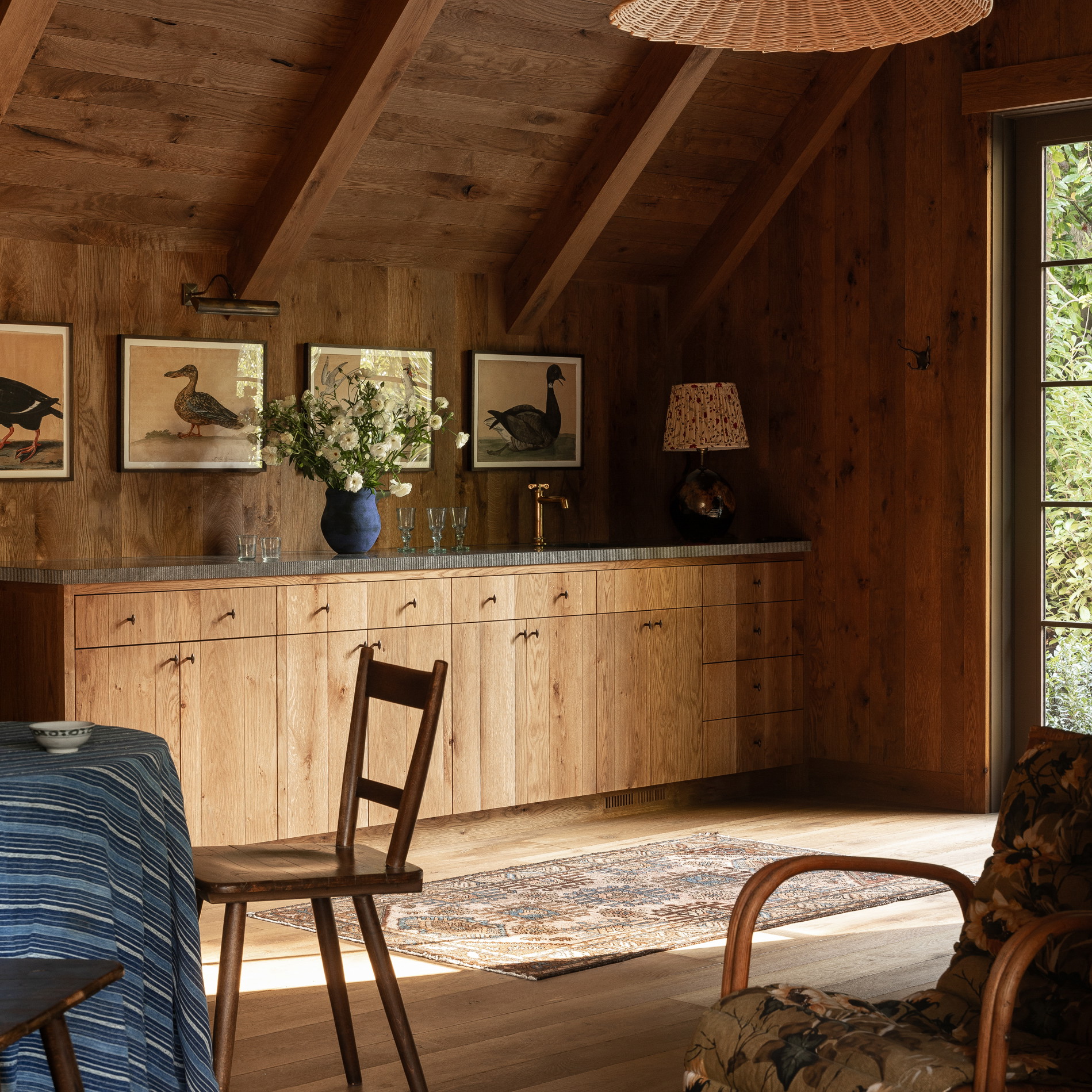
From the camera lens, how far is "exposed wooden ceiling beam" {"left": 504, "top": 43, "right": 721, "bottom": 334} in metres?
5.38

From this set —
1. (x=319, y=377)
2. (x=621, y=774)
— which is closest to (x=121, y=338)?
(x=319, y=377)

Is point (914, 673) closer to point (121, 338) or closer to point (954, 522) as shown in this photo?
point (954, 522)

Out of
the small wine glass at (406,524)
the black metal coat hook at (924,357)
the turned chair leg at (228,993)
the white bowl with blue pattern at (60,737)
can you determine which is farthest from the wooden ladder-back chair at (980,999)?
the black metal coat hook at (924,357)

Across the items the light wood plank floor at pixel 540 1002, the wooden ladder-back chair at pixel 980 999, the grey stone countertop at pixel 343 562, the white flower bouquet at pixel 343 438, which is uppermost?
the white flower bouquet at pixel 343 438

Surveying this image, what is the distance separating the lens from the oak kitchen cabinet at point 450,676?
4.53 metres

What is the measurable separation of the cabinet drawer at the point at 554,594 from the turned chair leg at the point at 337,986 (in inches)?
94.4

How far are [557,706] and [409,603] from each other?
28.1 inches

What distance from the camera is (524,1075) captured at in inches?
124

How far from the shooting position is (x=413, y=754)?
10.3 ft

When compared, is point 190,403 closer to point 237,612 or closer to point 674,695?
point 237,612

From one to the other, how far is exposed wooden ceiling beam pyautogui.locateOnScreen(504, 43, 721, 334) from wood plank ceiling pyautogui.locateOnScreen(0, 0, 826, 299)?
0.06m

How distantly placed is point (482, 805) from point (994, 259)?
8.70 ft

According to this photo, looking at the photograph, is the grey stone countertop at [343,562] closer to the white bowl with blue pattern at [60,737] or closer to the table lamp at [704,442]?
the table lamp at [704,442]

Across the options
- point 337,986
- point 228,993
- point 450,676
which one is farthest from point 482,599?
point 228,993
